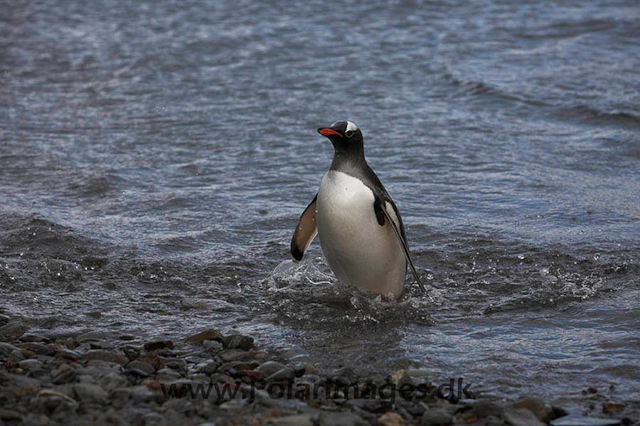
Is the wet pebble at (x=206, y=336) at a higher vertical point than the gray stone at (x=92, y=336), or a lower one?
lower

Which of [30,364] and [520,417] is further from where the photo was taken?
[30,364]

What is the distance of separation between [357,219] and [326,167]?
132 inches

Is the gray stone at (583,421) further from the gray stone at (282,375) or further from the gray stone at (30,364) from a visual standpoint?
the gray stone at (30,364)

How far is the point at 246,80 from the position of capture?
12.4 m

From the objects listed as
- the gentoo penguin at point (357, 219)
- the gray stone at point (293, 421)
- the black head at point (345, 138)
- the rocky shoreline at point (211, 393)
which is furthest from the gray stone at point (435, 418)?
the black head at point (345, 138)

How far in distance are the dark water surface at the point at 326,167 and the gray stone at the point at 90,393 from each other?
1.02m

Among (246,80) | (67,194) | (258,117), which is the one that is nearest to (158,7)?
(246,80)

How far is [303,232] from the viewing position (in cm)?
594

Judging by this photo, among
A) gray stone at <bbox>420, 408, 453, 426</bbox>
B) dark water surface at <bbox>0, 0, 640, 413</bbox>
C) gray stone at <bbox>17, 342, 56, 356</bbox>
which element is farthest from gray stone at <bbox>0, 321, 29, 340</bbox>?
gray stone at <bbox>420, 408, 453, 426</bbox>

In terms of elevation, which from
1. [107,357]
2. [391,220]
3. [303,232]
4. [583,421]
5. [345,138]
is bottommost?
[583,421]

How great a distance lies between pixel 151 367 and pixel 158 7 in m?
14.8

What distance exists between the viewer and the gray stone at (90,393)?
3.80 meters

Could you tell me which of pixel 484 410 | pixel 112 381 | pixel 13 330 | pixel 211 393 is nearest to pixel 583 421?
pixel 484 410

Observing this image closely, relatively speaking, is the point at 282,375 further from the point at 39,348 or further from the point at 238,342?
the point at 39,348
